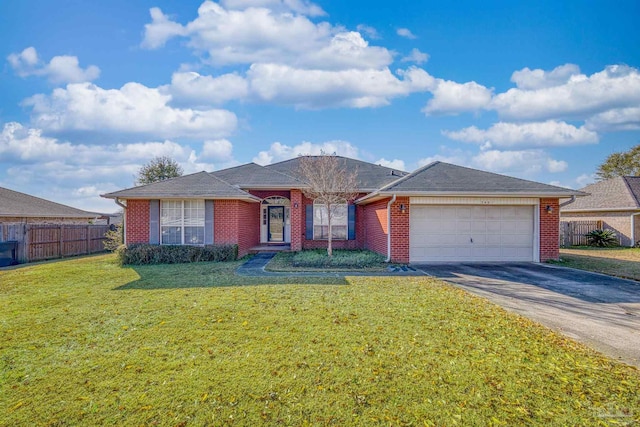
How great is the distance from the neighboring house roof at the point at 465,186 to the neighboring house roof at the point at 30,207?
65.9 ft

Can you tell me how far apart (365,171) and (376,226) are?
4926 mm

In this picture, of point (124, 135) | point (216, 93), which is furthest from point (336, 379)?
point (124, 135)

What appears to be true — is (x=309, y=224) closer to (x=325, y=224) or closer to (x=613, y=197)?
(x=325, y=224)

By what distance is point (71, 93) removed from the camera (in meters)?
13.8

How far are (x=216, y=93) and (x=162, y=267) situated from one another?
290 inches

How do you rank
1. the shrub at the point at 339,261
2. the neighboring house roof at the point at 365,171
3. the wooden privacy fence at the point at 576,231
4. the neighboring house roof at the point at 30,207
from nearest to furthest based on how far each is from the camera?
the shrub at the point at 339,261
the neighboring house roof at the point at 365,171
the neighboring house roof at the point at 30,207
the wooden privacy fence at the point at 576,231

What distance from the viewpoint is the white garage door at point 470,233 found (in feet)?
40.2

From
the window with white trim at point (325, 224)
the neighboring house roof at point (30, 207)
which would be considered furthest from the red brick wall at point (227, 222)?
the neighboring house roof at point (30, 207)

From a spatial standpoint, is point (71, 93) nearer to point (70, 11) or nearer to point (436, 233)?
point (70, 11)

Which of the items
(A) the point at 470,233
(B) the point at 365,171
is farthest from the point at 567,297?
(B) the point at 365,171

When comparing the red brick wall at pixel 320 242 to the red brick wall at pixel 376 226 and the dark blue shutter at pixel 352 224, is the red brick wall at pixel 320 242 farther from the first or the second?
the red brick wall at pixel 376 226

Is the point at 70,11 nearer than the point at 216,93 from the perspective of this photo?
Yes

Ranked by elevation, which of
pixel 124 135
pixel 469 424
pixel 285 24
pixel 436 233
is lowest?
pixel 469 424

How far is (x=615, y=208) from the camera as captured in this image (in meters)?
19.6
